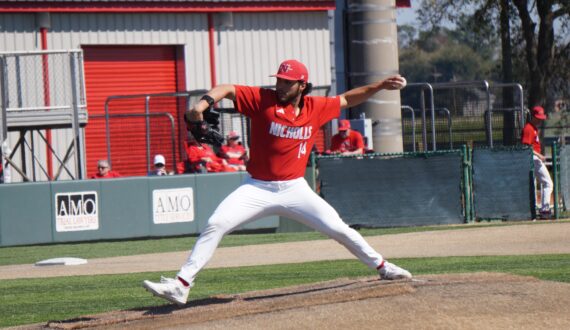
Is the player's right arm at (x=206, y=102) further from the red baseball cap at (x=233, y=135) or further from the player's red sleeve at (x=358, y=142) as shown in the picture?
the red baseball cap at (x=233, y=135)

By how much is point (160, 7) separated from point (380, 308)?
19979mm

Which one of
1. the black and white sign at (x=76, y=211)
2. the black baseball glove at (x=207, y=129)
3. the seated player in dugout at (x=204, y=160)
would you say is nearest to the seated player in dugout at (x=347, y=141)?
the seated player in dugout at (x=204, y=160)

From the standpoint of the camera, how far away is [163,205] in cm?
1897

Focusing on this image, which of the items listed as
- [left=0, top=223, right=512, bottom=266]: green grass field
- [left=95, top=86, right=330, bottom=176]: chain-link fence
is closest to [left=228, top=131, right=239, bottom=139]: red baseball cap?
[left=95, top=86, right=330, bottom=176]: chain-link fence

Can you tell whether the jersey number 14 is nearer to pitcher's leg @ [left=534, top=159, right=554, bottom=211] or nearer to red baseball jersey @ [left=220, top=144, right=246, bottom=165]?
pitcher's leg @ [left=534, top=159, right=554, bottom=211]

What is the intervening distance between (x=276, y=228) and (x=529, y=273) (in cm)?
869

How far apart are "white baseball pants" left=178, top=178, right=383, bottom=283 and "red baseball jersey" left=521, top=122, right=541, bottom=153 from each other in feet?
35.6

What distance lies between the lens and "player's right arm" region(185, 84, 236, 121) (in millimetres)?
8398

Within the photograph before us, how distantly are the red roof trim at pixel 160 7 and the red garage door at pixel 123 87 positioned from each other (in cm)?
104

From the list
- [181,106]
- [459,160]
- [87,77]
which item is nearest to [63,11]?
[87,77]

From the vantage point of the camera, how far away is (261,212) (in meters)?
8.96

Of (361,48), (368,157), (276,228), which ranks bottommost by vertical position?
(276,228)

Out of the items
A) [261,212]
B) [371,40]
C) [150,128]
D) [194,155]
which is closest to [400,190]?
[371,40]

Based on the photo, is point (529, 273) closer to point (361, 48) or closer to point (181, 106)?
point (361, 48)
